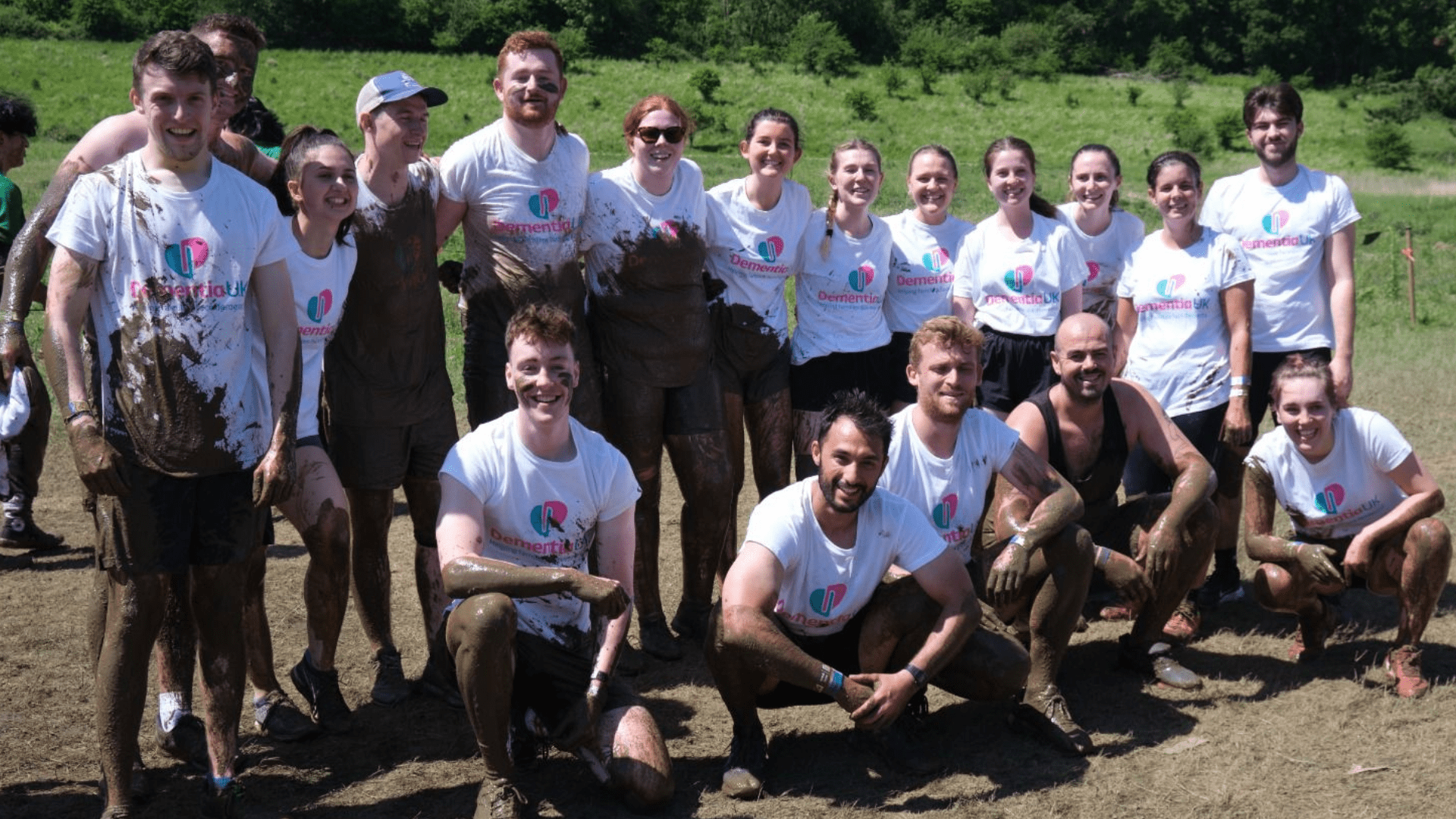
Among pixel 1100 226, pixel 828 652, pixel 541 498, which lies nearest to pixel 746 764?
pixel 828 652

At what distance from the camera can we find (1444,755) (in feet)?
16.1

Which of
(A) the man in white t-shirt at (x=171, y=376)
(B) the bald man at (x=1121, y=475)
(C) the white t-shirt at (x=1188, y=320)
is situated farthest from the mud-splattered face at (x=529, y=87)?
(C) the white t-shirt at (x=1188, y=320)

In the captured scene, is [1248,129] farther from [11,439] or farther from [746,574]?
[11,439]

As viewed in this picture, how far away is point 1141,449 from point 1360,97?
6903cm

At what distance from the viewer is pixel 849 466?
4605 mm

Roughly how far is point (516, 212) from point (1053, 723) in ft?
9.29

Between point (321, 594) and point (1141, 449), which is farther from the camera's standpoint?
point (1141, 449)

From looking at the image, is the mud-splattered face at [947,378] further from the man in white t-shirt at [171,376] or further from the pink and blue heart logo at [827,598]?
the man in white t-shirt at [171,376]

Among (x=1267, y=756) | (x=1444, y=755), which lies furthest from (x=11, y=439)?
(x=1444, y=755)

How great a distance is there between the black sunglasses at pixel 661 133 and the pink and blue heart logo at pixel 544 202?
472 mm

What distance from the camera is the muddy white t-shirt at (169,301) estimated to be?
160 inches

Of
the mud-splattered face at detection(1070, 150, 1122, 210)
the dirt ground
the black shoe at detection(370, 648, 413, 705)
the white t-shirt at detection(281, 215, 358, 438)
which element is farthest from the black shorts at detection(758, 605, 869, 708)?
the mud-splattered face at detection(1070, 150, 1122, 210)

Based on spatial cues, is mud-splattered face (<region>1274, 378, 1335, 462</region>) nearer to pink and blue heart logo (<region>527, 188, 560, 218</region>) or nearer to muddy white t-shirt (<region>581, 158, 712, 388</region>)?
muddy white t-shirt (<region>581, 158, 712, 388</region>)

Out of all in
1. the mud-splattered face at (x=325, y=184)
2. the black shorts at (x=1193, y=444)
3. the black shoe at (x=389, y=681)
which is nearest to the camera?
the mud-splattered face at (x=325, y=184)
